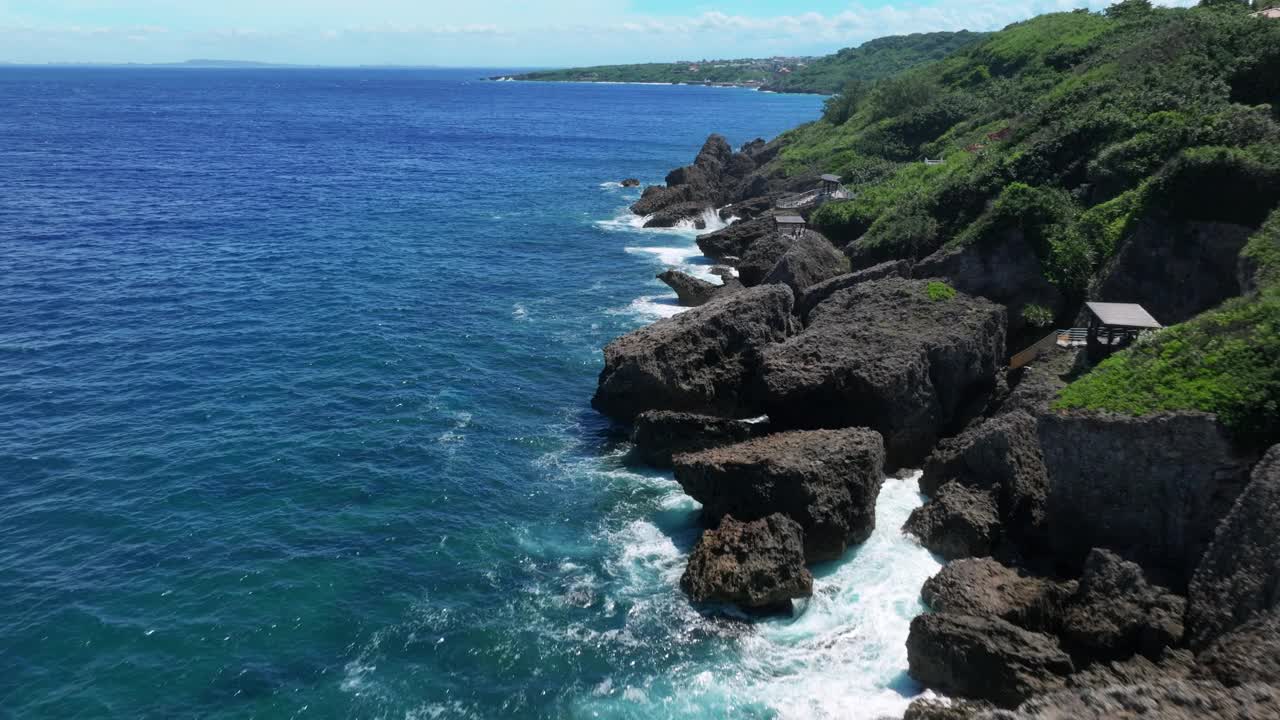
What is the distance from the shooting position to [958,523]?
27484mm

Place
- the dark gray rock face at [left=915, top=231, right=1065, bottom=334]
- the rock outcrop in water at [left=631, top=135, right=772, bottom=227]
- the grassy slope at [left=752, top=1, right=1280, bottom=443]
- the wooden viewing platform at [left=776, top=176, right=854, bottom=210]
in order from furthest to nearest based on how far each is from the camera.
Result: the rock outcrop in water at [left=631, top=135, right=772, bottom=227] < the wooden viewing platform at [left=776, top=176, right=854, bottom=210] < the dark gray rock face at [left=915, top=231, right=1065, bottom=334] < the grassy slope at [left=752, top=1, right=1280, bottom=443]

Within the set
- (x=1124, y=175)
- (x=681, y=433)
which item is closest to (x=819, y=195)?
(x=1124, y=175)

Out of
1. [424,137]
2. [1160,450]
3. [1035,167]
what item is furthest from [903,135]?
[424,137]

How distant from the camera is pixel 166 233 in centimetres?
6881

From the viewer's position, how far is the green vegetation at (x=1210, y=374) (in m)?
23.4

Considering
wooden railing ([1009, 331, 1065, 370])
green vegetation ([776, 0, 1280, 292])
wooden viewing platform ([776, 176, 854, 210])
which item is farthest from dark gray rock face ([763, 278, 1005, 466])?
wooden viewing platform ([776, 176, 854, 210])

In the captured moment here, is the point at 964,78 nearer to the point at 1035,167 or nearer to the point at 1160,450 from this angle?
the point at 1035,167

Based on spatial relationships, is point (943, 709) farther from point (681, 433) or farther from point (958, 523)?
point (681, 433)

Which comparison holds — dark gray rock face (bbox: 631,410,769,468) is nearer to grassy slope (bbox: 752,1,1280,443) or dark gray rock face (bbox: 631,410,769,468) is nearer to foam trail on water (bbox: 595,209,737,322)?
grassy slope (bbox: 752,1,1280,443)

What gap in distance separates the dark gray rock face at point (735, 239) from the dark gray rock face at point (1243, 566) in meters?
43.8

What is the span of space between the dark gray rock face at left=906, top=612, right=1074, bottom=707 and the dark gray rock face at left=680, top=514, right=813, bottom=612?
4.03 metres

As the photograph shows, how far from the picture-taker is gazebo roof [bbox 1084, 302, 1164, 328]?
30.1 meters

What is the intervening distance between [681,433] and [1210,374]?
18.6 m

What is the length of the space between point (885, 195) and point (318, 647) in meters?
49.5
